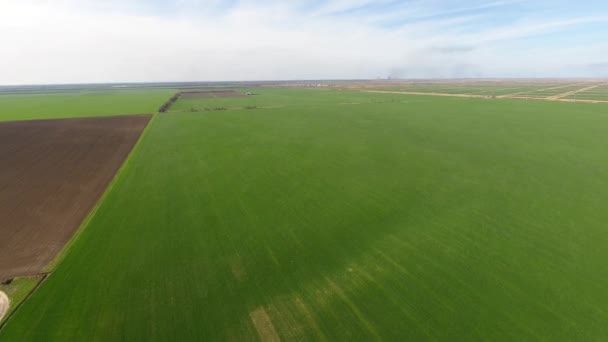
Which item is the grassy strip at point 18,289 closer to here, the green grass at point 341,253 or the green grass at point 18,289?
the green grass at point 18,289

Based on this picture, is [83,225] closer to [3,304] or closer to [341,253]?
[3,304]

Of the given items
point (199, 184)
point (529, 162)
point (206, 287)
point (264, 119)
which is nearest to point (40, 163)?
point (199, 184)

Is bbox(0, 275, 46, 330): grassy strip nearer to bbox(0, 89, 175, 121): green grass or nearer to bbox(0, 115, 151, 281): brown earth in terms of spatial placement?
bbox(0, 115, 151, 281): brown earth

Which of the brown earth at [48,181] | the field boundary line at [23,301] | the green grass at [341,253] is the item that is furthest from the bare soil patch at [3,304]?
the brown earth at [48,181]

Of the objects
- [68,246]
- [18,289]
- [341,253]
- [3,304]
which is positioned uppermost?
[341,253]

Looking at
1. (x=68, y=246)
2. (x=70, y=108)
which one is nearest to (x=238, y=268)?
(x=68, y=246)
